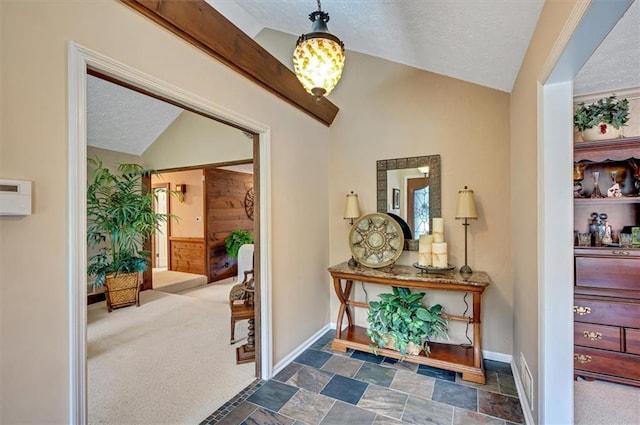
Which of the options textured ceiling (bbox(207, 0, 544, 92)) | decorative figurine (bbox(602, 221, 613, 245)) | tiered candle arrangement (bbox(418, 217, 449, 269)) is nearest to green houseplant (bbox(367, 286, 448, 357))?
tiered candle arrangement (bbox(418, 217, 449, 269))

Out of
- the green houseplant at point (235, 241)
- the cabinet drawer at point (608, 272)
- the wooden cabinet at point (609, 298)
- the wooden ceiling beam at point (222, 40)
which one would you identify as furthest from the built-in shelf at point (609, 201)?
the green houseplant at point (235, 241)

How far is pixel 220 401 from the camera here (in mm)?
2078

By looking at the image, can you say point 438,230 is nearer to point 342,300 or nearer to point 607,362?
point 342,300

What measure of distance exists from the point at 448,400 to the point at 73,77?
2827 millimetres

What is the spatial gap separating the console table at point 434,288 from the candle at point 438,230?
0.31 m

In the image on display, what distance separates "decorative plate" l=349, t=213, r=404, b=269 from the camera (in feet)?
9.24

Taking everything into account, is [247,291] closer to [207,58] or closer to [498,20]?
[207,58]

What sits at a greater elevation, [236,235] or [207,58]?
[207,58]

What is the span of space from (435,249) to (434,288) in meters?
0.36

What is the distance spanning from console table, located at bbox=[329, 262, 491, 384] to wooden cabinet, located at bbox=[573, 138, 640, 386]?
2.31ft

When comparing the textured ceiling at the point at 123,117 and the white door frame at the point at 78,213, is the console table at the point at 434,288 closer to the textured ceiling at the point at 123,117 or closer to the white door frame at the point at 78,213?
the white door frame at the point at 78,213

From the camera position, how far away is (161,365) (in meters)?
2.57

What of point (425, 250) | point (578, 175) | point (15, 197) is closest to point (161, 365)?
point (15, 197)

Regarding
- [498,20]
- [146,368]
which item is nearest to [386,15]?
[498,20]
